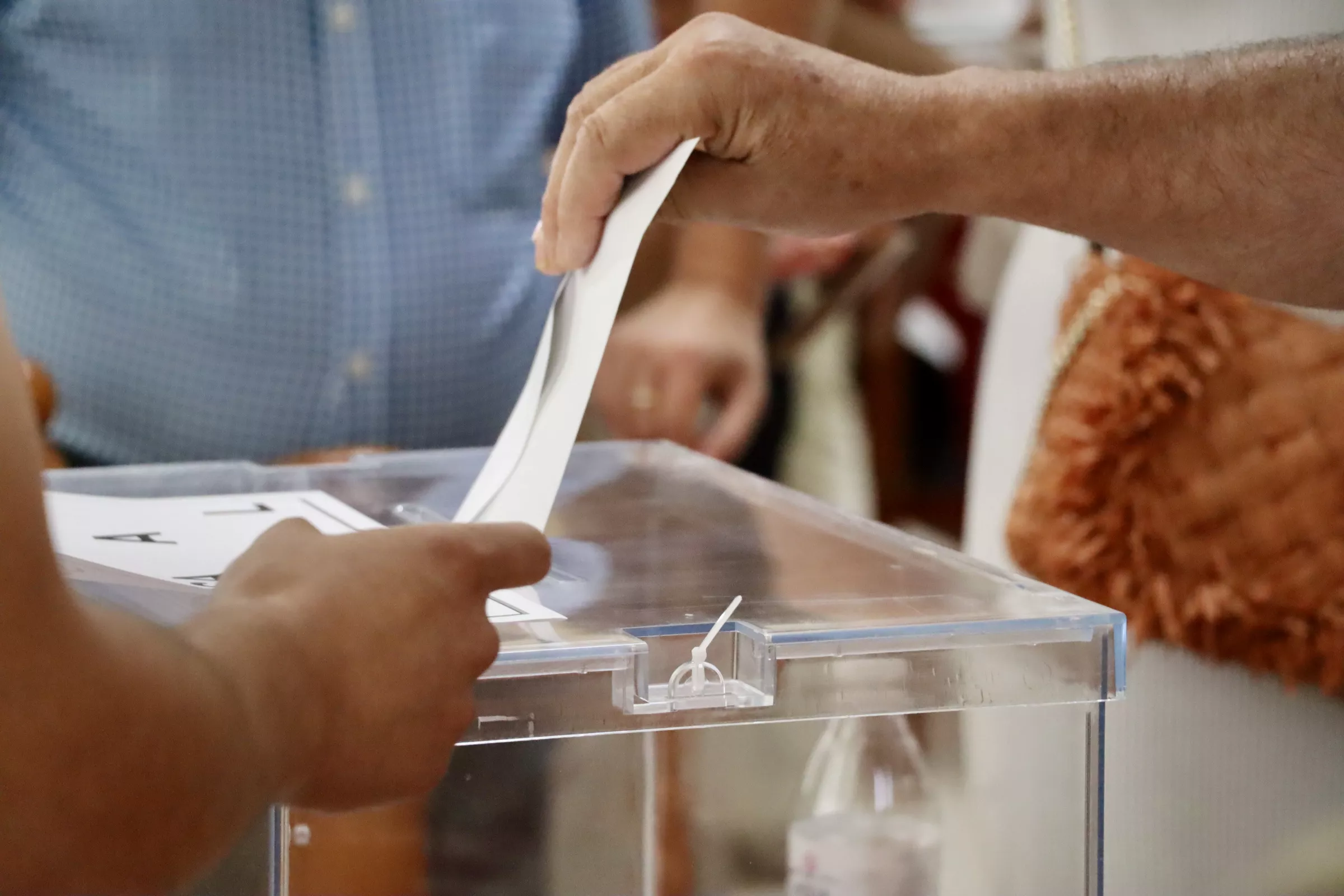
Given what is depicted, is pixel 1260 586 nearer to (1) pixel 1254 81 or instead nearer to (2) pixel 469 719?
(1) pixel 1254 81

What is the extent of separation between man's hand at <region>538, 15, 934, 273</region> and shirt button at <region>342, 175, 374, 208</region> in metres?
0.40

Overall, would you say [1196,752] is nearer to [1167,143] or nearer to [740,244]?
[1167,143]

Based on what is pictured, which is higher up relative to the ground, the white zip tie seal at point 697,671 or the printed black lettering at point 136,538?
the printed black lettering at point 136,538

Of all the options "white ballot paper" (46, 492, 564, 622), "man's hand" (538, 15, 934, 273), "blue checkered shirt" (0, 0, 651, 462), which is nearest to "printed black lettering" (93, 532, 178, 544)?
"white ballot paper" (46, 492, 564, 622)

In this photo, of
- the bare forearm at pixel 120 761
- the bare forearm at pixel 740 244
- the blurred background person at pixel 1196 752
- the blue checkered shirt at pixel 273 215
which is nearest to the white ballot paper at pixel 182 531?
the bare forearm at pixel 120 761

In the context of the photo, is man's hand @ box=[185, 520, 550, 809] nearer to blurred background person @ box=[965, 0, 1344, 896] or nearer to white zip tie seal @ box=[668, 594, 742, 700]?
white zip tie seal @ box=[668, 594, 742, 700]

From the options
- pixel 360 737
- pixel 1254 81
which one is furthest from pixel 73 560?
pixel 1254 81

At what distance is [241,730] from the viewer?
0.37 metres

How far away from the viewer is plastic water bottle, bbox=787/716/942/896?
609 millimetres

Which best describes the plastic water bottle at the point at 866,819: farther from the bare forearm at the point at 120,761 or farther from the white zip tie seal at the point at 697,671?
the bare forearm at the point at 120,761

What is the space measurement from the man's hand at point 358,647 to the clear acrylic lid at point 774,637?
0.14 ft

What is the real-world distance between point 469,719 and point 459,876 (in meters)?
0.21

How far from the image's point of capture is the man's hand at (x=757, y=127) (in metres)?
0.64

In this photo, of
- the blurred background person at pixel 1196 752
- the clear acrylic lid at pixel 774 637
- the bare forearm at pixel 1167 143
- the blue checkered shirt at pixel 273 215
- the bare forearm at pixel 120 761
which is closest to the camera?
the bare forearm at pixel 120 761
